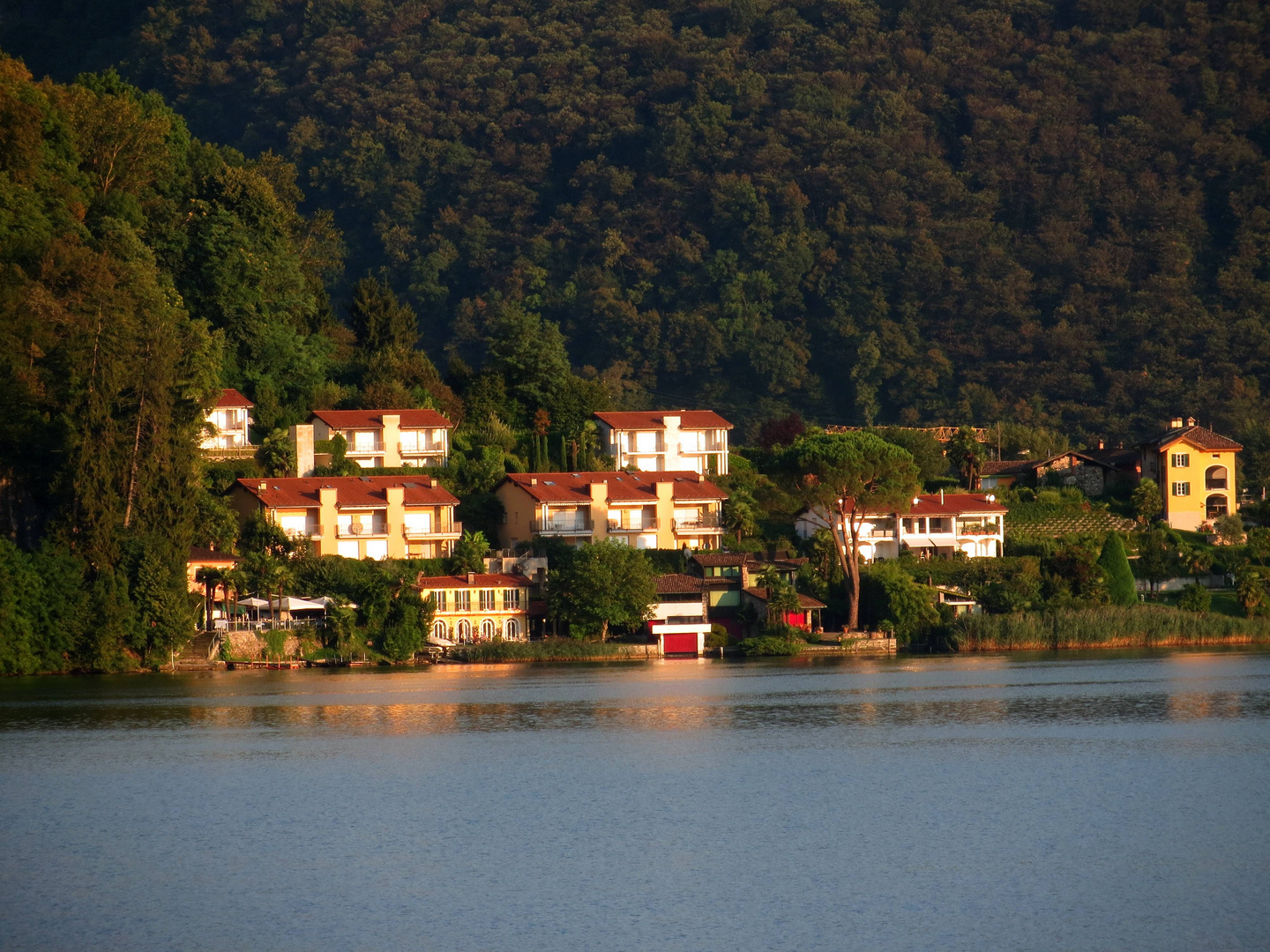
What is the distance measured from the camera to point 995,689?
182 feet

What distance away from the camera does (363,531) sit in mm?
79625

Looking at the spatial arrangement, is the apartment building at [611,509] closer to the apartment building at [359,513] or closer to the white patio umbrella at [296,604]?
the apartment building at [359,513]

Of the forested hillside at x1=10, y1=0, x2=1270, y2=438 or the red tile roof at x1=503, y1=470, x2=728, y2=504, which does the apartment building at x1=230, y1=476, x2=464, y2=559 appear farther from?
the forested hillside at x1=10, y1=0, x2=1270, y2=438

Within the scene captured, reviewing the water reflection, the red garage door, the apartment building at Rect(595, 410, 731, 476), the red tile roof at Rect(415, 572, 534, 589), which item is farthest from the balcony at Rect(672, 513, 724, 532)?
the water reflection

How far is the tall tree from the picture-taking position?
7650 centimetres

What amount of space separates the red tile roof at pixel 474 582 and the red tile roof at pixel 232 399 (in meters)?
17.0

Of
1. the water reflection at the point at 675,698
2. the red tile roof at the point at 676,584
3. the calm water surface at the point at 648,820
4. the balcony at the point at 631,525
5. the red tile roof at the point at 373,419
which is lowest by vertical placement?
the calm water surface at the point at 648,820

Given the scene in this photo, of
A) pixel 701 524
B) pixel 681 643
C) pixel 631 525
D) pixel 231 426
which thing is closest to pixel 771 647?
pixel 681 643

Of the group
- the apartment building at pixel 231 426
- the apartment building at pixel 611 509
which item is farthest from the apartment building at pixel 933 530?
the apartment building at pixel 231 426

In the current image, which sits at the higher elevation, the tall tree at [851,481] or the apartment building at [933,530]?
the tall tree at [851,481]

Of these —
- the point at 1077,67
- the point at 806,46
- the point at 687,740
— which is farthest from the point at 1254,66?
the point at 687,740

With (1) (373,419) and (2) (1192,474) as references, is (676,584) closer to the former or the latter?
(1) (373,419)

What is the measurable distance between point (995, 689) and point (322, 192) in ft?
425

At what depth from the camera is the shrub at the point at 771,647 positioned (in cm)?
7406
